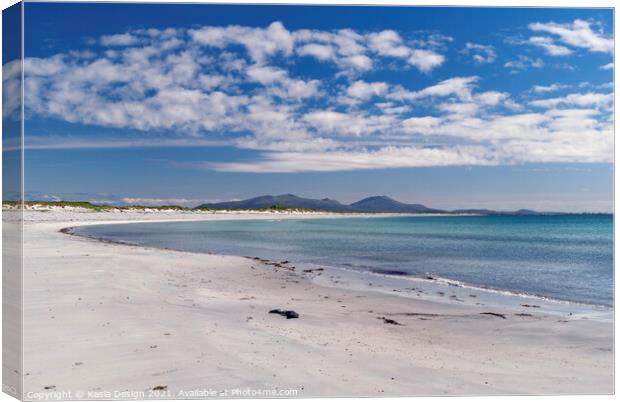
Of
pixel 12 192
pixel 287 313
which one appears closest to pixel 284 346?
pixel 287 313

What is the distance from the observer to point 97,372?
4844mm

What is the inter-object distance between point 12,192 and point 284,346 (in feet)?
11.2

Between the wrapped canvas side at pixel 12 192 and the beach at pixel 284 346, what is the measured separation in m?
0.25

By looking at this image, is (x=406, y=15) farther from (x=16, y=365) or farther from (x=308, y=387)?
(x=16, y=365)

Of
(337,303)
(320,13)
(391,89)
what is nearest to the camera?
(320,13)

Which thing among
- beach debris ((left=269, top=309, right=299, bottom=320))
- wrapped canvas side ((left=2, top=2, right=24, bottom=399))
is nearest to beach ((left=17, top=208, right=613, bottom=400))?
beach debris ((left=269, top=309, right=299, bottom=320))

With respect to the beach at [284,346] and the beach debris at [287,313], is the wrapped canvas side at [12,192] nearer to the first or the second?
the beach at [284,346]

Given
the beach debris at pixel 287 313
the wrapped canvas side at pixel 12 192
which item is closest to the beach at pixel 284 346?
the beach debris at pixel 287 313

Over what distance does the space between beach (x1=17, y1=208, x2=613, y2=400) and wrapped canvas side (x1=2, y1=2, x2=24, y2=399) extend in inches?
9.7

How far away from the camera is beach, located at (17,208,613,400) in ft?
16.0

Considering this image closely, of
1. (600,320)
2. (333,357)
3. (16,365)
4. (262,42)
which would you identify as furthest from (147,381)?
(600,320)

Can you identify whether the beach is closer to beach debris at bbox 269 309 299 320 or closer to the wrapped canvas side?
beach debris at bbox 269 309 299 320

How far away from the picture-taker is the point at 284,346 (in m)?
5.64

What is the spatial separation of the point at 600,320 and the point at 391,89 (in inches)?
203
